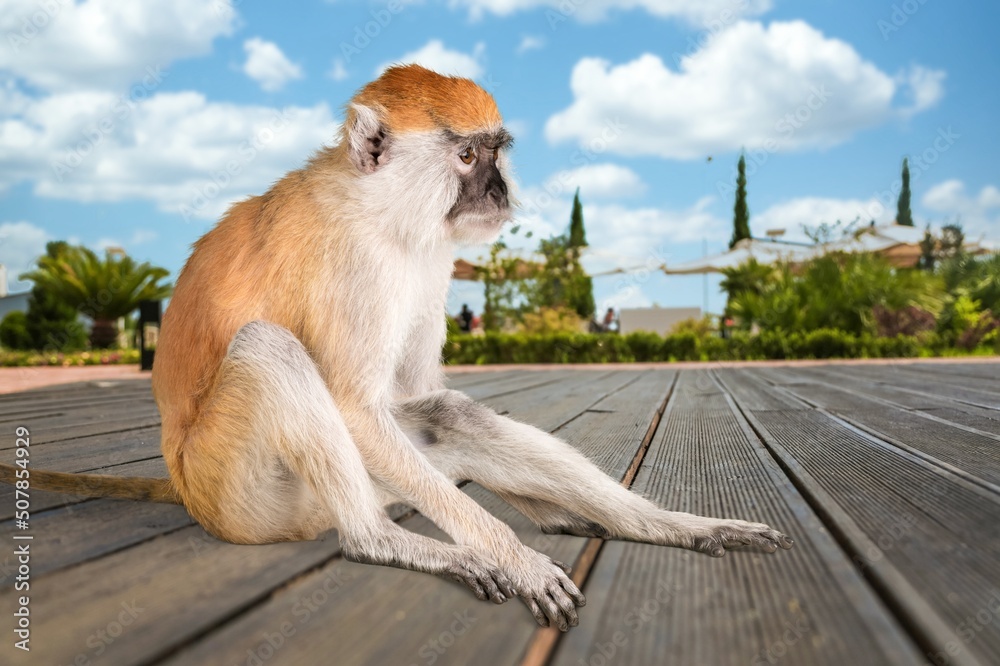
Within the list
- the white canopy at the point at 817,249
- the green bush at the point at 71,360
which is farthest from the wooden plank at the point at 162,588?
the white canopy at the point at 817,249

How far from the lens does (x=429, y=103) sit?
195 centimetres

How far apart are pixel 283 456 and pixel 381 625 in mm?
563

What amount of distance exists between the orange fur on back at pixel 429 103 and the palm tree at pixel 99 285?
19.0m

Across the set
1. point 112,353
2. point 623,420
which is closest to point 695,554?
point 623,420

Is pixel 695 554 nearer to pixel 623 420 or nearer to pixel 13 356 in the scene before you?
pixel 623 420

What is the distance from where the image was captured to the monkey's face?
6.60 feet

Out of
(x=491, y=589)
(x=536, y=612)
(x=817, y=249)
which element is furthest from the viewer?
(x=817, y=249)

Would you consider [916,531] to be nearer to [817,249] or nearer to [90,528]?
[90,528]

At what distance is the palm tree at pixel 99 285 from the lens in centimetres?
1889

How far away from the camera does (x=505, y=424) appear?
197 cm

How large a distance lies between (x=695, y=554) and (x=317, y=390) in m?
0.99

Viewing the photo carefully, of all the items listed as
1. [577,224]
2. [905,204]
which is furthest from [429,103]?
[905,204]

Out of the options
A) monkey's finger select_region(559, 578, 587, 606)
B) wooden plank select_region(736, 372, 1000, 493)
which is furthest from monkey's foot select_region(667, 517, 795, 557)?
wooden plank select_region(736, 372, 1000, 493)

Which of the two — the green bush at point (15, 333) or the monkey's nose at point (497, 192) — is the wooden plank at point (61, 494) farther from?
the green bush at point (15, 333)
